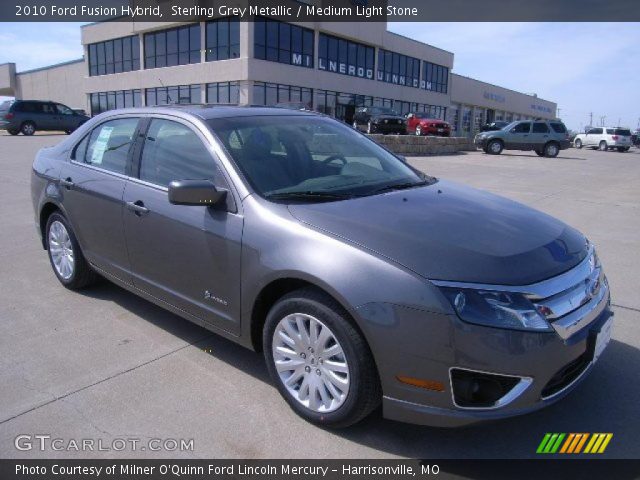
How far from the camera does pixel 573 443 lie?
268cm

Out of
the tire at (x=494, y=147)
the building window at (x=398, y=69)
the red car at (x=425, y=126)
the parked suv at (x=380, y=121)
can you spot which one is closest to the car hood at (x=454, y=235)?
the tire at (x=494, y=147)

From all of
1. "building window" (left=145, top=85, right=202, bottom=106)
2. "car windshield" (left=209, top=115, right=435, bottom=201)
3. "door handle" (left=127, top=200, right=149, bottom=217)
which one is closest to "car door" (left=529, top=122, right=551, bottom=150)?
"building window" (left=145, top=85, right=202, bottom=106)

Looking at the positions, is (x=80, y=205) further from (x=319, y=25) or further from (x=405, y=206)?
(x=319, y=25)

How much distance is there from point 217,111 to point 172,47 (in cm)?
4142

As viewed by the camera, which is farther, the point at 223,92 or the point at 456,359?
the point at 223,92

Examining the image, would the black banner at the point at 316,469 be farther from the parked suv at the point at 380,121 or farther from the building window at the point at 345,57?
the building window at the point at 345,57

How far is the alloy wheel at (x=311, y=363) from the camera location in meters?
2.67

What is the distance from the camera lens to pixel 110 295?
4.71 m

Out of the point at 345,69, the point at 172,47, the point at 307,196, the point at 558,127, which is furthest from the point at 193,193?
the point at 345,69

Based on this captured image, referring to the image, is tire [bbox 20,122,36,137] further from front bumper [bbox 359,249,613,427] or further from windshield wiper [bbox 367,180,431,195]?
front bumper [bbox 359,249,613,427]

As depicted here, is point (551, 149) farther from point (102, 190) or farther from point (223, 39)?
point (102, 190)

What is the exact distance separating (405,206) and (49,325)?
2886mm

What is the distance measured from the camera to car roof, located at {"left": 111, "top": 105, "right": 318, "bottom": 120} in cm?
369

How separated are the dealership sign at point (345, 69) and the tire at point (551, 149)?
19988 mm
